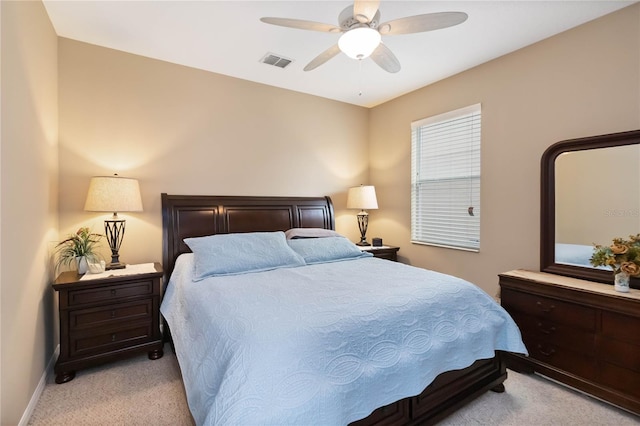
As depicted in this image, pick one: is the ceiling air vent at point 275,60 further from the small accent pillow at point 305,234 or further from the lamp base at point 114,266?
the lamp base at point 114,266

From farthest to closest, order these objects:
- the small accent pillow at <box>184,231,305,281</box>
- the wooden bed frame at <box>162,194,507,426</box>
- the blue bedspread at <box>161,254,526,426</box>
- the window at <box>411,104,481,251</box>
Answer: the window at <box>411,104,481,251</box> < the small accent pillow at <box>184,231,305,281</box> < the wooden bed frame at <box>162,194,507,426</box> < the blue bedspread at <box>161,254,526,426</box>

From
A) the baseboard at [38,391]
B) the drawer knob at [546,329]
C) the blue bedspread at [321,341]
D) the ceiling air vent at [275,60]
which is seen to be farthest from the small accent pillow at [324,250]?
the baseboard at [38,391]

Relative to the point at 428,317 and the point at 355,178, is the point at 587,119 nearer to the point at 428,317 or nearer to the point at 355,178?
the point at 428,317

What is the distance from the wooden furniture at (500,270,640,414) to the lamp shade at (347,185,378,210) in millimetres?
1853

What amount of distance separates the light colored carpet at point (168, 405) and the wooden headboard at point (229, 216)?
3.27 ft

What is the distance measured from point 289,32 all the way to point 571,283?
3.04m

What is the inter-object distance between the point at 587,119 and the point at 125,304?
13.6 feet

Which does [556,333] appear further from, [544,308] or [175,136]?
[175,136]

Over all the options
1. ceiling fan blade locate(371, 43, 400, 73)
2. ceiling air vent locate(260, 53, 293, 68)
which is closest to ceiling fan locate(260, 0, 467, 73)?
ceiling fan blade locate(371, 43, 400, 73)

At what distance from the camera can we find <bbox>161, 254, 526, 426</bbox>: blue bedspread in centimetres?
128

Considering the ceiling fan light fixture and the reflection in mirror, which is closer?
the ceiling fan light fixture

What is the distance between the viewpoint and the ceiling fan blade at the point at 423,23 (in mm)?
1809

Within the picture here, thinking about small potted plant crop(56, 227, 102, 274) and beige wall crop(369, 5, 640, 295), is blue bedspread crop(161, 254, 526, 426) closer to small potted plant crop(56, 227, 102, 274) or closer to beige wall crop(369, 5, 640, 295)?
small potted plant crop(56, 227, 102, 274)

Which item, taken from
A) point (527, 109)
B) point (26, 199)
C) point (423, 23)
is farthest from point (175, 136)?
point (527, 109)
